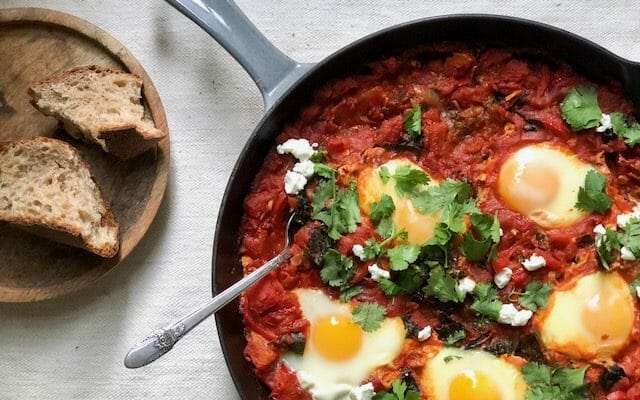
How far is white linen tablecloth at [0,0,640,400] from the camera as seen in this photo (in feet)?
13.4

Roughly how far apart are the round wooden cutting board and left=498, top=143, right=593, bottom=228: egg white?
165 centimetres

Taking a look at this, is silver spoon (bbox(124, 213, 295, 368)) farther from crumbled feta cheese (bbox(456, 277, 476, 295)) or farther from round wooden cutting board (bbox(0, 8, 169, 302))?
crumbled feta cheese (bbox(456, 277, 476, 295))

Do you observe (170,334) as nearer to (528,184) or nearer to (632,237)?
(528,184)

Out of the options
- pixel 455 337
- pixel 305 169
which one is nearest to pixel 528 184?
pixel 455 337

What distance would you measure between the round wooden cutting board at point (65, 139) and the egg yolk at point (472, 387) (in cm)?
163

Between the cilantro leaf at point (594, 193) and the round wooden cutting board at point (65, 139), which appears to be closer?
the cilantro leaf at point (594, 193)

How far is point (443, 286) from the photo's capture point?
374 cm

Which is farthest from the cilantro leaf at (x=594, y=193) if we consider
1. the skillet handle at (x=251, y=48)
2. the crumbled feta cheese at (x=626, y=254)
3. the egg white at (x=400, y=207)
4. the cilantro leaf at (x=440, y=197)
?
the skillet handle at (x=251, y=48)

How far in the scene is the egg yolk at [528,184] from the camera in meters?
3.77

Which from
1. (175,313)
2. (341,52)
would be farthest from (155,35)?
(175,313)

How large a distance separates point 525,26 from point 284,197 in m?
1.31

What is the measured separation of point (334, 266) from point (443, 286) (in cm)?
49

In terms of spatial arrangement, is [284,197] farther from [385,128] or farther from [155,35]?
[155,35]

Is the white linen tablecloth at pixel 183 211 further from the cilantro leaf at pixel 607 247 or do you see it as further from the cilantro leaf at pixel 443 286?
the cilantro leaf at pixel 443 286
